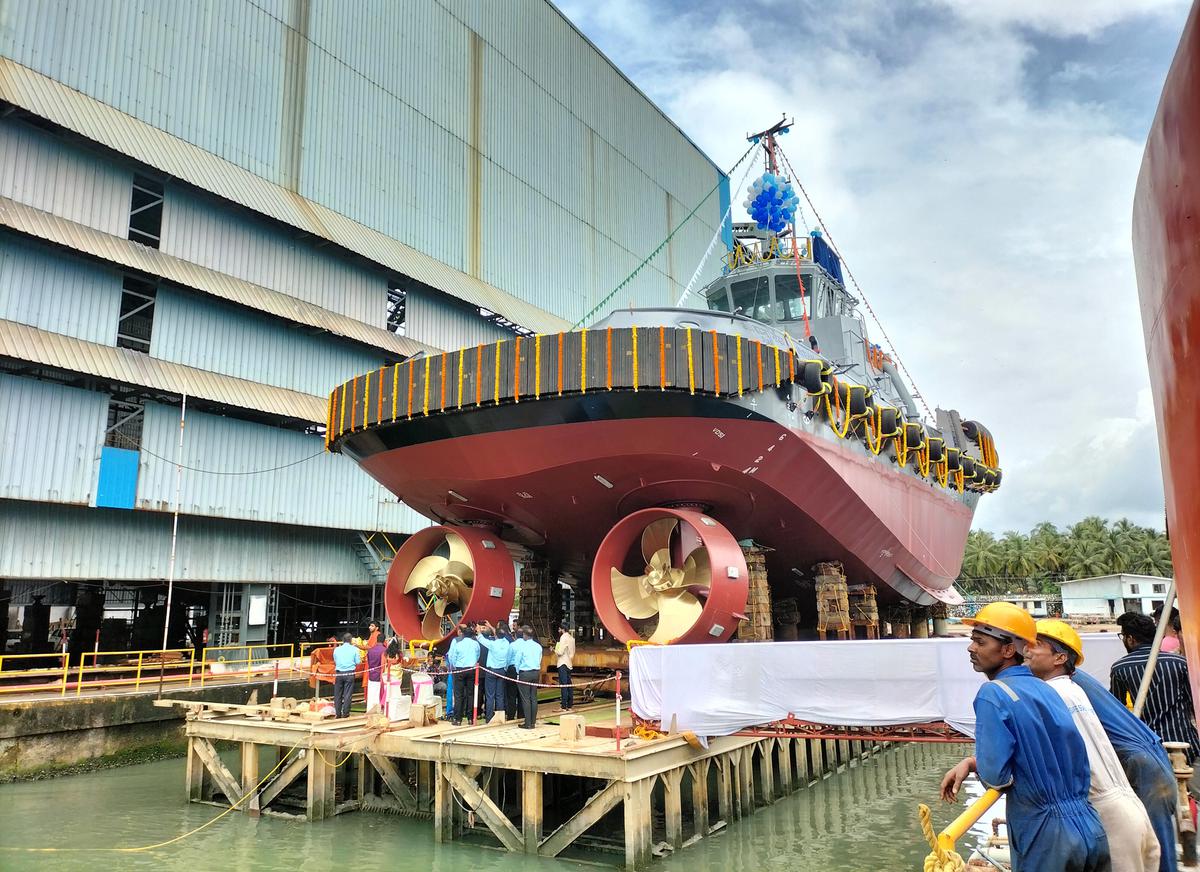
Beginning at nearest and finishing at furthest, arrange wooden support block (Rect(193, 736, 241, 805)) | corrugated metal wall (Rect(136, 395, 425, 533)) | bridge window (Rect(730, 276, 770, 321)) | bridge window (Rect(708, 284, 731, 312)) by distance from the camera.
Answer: wooden support block (Rect(193, 736, 241, 805)) < bridge window (Rect(730, 276, 770, 321)) < corrugated metal wall (Rect(136, 395, 425, 533)) < bridge window (Rect(708, 284, 731, 312))

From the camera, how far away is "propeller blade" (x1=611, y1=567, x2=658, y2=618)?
1352 centimetres

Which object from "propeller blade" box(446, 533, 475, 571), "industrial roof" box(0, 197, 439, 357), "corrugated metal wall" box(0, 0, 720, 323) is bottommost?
"propeller blade" box(446, 533, 475, 571)

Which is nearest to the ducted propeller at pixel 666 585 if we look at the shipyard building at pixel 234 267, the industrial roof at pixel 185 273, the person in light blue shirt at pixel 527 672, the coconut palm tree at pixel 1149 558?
the person in light blue shirt at pixel 527 672

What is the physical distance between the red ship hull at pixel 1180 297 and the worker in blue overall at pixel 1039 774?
55 centimetres

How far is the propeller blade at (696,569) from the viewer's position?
13.0 m

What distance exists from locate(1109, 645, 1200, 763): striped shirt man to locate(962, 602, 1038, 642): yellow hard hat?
2301 millimetres

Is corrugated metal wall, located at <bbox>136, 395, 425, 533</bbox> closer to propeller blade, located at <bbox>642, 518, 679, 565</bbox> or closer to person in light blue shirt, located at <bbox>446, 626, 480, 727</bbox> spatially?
person in light blue shirt, located at <bbox>446, 626, 480, 727</bbox>

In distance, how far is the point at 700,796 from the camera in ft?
33.8

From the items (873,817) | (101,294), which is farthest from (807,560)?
(101,294)

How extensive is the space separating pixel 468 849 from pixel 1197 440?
9465mm

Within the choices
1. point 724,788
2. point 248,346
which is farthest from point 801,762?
point 248,346

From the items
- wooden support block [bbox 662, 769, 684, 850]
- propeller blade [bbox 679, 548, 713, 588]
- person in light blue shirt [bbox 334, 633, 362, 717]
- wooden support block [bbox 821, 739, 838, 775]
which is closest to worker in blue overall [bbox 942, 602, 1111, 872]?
wooden support block [bbox 662, 769, 684, 850]

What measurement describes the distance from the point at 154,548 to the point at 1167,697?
21.3 m

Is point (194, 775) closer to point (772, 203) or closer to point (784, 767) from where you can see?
point (784, 767)
